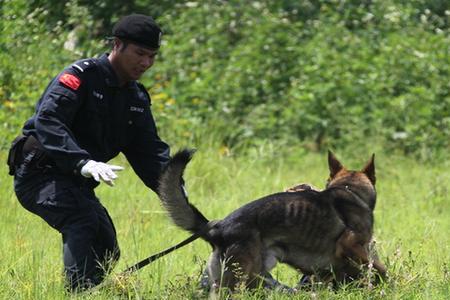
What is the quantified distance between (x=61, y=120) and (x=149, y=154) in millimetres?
721

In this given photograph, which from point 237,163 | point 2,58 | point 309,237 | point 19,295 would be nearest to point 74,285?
point 19,295

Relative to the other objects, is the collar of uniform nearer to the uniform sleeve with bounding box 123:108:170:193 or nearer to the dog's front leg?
the uniform sleeve with bounding box 123:108:170:193

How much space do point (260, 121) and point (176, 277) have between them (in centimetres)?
553

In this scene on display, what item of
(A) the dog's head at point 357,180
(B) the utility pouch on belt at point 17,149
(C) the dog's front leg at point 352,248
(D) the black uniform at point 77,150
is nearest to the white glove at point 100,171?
(D) the black uniform at point 77,150

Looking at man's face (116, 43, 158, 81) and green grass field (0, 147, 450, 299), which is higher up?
man's face (116, 43, 158, 81)

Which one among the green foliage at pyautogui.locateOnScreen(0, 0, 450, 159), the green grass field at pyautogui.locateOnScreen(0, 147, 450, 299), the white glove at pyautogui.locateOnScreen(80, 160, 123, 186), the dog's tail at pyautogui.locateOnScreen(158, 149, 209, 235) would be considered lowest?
the green foliage at pyautogui.locateOnScreen(0, 0, 450, 159)

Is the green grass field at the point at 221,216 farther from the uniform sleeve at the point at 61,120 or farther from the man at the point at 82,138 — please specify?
the uniform sleeve at the point at 61,120

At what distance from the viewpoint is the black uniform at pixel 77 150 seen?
15.1 feet

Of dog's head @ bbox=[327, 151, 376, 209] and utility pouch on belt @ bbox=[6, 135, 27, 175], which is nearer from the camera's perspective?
utility pouch on belt @ bbox=[6, 135, 27, 175]

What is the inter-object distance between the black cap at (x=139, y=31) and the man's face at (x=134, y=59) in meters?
0.03

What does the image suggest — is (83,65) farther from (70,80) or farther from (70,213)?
(70,213)

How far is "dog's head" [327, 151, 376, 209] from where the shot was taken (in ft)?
17.5

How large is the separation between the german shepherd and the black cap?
57cm

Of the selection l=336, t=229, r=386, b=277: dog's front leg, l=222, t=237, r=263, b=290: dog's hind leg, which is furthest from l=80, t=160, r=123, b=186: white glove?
l=336, t=229, r=386, b=277: dog's front leg
